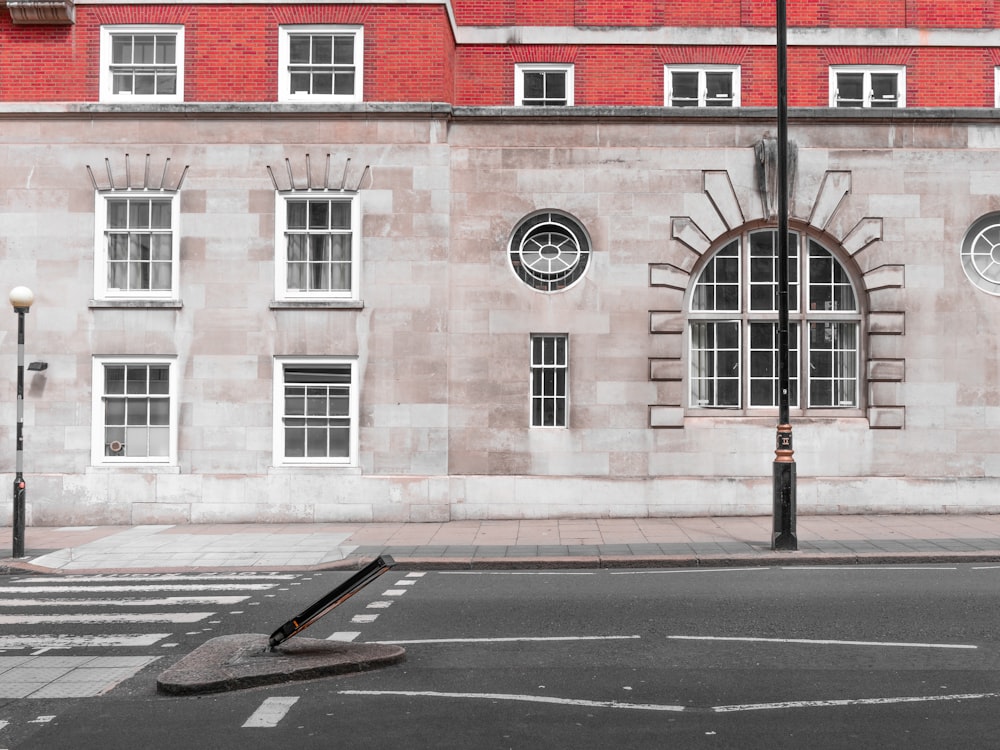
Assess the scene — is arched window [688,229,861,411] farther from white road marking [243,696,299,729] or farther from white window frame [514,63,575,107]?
white road marking [243,696,299,729]

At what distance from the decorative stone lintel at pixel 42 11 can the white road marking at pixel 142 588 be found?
471 inches

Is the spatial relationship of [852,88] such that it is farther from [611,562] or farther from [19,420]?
[19,420]

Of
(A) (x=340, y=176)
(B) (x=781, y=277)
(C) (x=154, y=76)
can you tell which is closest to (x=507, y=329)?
(A) (x=340, y=176)

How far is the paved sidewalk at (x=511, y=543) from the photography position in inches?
622

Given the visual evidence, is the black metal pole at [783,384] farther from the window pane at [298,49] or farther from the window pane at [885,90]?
the window pane at [298,49]

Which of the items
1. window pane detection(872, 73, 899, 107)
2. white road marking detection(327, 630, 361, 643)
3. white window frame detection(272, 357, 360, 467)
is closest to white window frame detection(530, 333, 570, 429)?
white window frame detection(272, 357, 360, 467)

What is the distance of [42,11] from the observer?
2100 cm

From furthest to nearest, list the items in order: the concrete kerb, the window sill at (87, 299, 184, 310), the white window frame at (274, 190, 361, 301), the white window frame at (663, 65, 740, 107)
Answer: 1. the white window frame at (663, 65, 740, 107)
2. the white window frame at (274, 190, 361, 301)
3. the window sill at (87, 299, 184, 310)
4. the concrete kerb

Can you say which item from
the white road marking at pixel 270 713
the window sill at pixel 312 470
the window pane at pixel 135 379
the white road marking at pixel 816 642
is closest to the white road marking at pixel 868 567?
the white road marking at pixel 816 642

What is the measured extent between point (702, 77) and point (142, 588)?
16539 millimetres

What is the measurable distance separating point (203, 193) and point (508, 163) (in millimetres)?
6009

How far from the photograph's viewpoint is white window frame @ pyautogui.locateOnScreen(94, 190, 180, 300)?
21234 mm

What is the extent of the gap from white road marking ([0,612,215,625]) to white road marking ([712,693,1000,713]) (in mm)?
6226

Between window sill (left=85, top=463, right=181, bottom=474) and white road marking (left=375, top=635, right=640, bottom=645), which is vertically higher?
window sill (left=85, top=463, right=181, bottom=474)
